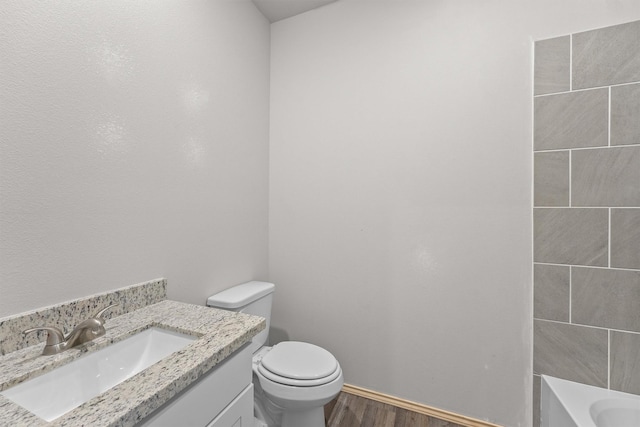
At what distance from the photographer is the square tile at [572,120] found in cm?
128

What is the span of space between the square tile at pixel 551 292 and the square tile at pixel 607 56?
34.7 inches

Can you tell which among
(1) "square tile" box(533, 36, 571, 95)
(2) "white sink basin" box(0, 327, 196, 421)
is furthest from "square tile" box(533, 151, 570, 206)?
(2) "white sink basin" box(0, 327, 196, 421)

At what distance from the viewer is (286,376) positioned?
1.30m

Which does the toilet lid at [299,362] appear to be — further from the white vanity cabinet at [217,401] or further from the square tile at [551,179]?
the square tile at [551,179]

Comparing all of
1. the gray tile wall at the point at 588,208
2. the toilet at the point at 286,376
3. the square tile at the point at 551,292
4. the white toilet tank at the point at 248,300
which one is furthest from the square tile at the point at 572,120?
the white toilet tank at the point at 248,300

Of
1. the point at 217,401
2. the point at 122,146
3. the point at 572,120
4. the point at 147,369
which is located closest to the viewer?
the point at 147,369

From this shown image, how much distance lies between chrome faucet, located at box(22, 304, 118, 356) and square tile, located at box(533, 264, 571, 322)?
185cm

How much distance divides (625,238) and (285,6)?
7.39ft

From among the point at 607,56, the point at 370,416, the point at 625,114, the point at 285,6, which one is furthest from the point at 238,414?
the point at 285,6

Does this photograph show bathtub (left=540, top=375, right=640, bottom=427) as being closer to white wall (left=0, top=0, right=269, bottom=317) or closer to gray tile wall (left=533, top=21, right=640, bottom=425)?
gray tile wall (left=533, top=21, right=640, bottom=425)

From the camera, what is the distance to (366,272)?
68.7 inches

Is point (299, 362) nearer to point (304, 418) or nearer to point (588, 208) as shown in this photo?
point (304, 418)

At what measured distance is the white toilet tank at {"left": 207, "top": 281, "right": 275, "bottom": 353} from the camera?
143 centimetres

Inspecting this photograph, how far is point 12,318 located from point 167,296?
1.70 feet
